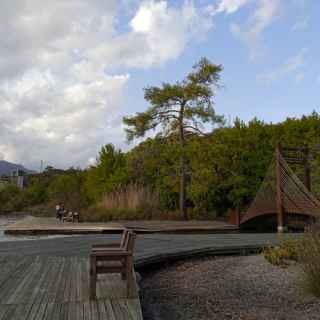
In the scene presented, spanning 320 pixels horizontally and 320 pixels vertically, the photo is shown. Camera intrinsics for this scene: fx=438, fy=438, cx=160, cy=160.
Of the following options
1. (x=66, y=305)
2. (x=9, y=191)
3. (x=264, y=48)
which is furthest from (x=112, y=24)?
(x=9, y=191)

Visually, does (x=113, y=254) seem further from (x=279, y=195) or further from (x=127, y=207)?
(x=127, y=207)

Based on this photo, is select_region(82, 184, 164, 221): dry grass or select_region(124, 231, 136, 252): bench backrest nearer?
select_region(124, 231, 136, 252): bench backrest

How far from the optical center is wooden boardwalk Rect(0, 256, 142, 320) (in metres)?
3.12

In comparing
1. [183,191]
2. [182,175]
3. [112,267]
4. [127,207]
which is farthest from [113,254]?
[182,175]

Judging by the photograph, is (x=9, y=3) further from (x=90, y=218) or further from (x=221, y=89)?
(x=221, y=89)

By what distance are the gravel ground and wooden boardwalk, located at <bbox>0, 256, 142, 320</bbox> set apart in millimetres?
630

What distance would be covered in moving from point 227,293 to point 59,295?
6.04 feet

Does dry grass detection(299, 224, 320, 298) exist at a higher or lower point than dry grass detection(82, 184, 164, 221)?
lower

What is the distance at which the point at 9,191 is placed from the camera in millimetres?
32875

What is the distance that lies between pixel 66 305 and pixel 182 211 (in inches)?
504

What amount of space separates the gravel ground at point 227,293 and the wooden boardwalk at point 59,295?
630 millimetres

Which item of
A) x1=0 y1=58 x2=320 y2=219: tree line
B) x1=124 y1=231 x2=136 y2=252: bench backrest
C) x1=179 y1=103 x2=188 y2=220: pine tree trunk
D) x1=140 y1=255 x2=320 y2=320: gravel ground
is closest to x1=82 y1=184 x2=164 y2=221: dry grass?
x1=0 y1=58 x2=320 y2=219: tree line

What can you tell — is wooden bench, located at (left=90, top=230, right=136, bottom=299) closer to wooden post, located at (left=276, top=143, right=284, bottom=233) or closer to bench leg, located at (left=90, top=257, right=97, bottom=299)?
bench leg, located at (left=90, top=257, right=97, bottom=299)

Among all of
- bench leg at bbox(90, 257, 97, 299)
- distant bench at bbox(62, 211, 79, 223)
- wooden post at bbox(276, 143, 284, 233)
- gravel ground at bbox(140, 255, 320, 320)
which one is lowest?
gravel ground at bbox(140, 255, 320, 320)
